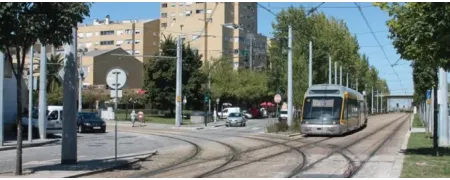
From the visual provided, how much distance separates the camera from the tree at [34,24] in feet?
43.9

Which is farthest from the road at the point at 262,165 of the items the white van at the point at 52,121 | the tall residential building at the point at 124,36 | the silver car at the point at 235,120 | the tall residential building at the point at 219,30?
the tall residential building at the point at 124,36

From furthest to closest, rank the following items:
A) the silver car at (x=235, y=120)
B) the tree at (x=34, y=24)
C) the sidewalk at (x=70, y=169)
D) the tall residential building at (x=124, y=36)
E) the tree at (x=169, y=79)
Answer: the tall residential building at (x=124, y=36), the tree at (x=169, y=79), the silver car at (x=235, y=120), the sidewalk at (x=70, y=169), the tree at (x=34, y=24)

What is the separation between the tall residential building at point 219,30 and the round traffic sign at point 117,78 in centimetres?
8774

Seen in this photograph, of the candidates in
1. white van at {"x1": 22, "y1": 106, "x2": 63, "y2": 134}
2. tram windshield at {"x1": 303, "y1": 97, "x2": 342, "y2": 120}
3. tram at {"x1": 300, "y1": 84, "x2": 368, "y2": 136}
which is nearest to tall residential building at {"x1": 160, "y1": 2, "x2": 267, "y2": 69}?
white van at {"x1": 22, "y1": 106, "x2": 63, "y2": 134}

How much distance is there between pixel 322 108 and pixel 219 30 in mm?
80424

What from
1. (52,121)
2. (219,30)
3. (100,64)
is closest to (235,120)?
(52,121)

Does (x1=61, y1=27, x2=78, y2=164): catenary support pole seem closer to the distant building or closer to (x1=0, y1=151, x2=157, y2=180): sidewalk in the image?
(x1=0, y1=151, x2=157, y2=180): sidewalk

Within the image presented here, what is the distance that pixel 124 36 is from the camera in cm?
12762

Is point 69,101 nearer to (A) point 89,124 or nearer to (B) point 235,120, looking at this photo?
(A) point 89,124

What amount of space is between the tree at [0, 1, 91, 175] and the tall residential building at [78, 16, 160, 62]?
11026 centimetres

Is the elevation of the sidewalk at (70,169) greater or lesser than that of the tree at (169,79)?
lesser

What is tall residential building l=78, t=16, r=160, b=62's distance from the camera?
415 ft

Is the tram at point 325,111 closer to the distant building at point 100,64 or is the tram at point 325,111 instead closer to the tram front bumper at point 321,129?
the tram front bumper at point 321,129

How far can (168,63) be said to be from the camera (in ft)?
236
